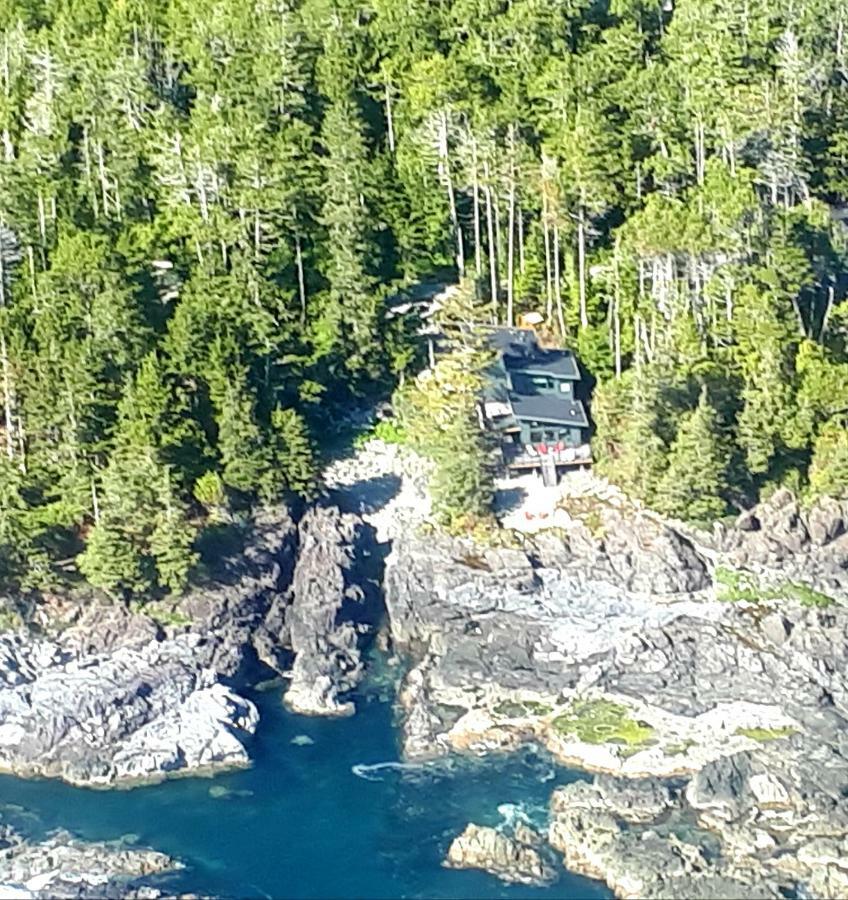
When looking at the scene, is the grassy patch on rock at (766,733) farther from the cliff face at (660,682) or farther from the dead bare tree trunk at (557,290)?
the dead bare tree trunk at (557,290)

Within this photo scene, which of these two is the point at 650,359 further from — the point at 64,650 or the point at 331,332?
the point at 64,650

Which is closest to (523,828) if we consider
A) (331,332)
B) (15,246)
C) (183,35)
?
(331,332)

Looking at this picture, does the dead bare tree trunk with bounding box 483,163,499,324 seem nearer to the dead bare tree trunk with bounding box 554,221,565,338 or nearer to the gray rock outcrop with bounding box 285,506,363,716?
the dead bare tree trunk with bounding box 554,221,565,338

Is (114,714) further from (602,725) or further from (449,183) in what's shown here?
(449,183)

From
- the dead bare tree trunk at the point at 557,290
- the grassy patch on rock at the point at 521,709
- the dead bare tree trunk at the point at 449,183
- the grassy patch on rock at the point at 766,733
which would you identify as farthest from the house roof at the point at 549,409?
the grassy patch on rock at the point at 766,733

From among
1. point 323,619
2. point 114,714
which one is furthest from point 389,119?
point 114,714
